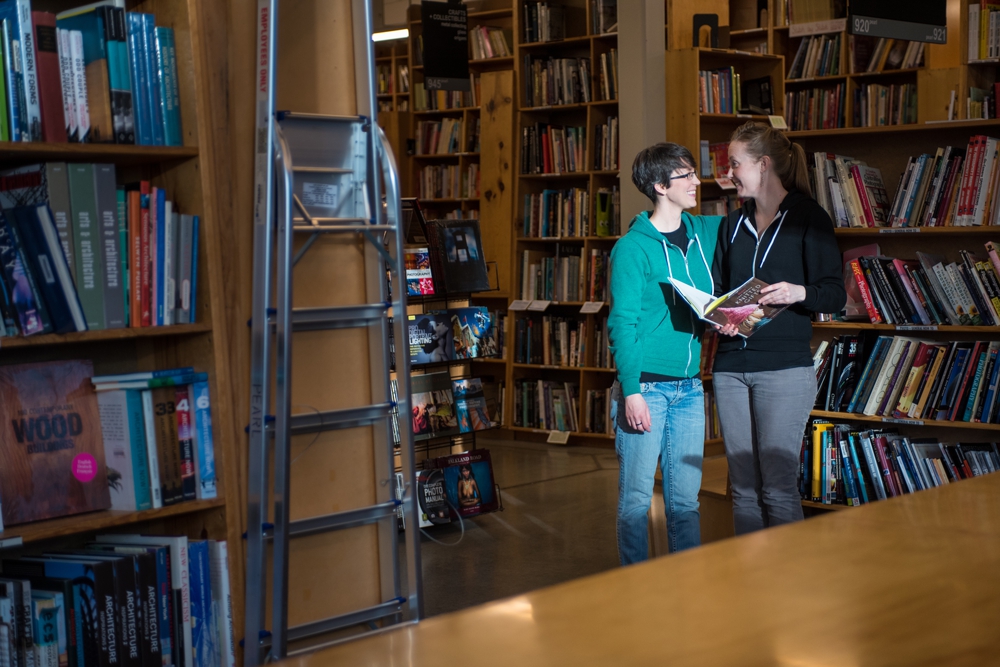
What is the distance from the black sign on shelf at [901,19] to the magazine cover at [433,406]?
244 centimetres

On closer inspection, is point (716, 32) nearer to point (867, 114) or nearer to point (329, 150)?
point (867, 114)

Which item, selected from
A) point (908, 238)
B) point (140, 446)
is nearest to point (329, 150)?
point (140, 446)

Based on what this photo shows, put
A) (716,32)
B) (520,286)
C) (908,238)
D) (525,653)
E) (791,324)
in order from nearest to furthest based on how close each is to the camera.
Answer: (525,653)
(791,324)
(908,238)
(716,32)
(520,286)

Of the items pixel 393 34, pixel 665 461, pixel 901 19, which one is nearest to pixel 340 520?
pixel 665 461

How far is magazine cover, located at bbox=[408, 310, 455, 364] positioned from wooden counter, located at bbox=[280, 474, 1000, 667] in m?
3.55

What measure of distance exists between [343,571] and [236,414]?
58cm

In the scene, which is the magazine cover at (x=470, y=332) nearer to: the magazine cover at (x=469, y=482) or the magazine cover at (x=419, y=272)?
the magazine cover at (x=419, y=272)

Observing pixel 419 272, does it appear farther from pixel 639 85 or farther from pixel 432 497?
pixel 639 85

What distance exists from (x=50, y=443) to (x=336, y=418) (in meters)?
0.67

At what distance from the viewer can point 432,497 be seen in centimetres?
475

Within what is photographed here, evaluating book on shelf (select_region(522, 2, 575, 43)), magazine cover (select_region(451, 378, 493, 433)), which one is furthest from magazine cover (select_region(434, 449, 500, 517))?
book on shelf (select_region(522, 2, 575, 43))

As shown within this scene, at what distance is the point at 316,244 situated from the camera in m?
2.59

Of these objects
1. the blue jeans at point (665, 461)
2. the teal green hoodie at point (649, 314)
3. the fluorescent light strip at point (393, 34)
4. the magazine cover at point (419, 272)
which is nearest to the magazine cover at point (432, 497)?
the magazine cover at point (419, 272)

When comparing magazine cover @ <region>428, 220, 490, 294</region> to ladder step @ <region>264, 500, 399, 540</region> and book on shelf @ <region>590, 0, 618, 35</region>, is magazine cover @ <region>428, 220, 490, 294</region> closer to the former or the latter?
ladder step @ <region>264, 500, 399, 540</region>
